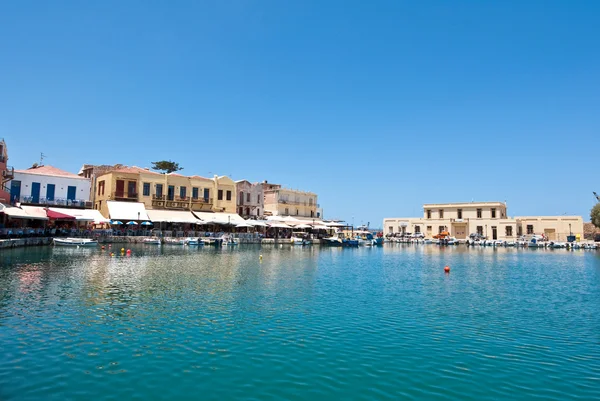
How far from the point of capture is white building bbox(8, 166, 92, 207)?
41.8 meters

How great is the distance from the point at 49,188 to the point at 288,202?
33222 millimetres

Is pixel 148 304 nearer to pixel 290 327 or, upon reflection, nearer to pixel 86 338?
pixel 86 338

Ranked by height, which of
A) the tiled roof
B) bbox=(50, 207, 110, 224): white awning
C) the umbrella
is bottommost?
the umbrella

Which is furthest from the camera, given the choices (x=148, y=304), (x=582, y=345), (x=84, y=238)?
(x=84, y=238)

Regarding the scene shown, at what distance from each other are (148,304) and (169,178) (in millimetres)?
37638

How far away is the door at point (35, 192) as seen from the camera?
140 ft

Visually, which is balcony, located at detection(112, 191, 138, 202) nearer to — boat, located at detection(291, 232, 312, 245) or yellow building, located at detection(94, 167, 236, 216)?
yellow building, located at detection(94, 167, 236, 216)

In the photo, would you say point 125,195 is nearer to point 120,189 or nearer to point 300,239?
point 120,189

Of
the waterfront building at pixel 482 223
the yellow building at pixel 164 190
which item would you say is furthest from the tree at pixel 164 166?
the waterfront building at pixel 482 223

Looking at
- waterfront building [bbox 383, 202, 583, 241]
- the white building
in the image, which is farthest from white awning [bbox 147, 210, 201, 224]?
waterfront building [bbox 383, 202, 583, 241]

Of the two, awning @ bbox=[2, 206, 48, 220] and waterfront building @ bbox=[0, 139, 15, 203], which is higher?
waterfront building @ bbox=[0, 139, 15, 203]

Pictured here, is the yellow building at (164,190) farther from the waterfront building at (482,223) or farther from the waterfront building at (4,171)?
the waterfront building at (482,223)

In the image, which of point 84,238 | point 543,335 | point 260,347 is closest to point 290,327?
point 260,347

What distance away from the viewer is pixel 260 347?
9.93 meters
